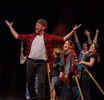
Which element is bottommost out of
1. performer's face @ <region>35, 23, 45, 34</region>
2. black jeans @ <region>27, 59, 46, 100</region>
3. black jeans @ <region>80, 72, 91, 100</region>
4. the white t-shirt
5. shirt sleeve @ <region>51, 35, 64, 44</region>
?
black jeans @ <region>80, 72, 91, 100</region>

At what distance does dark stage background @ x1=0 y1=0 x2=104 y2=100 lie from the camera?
6.35 meters

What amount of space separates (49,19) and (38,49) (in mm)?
3257

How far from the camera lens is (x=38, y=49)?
3799 mm

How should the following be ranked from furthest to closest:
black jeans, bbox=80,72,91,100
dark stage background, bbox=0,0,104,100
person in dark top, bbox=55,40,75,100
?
dark stage background, bbox=0,0,104,100, black jeans, bbox=80,72,91,100, person in dark top, bbox=55,40,75,100

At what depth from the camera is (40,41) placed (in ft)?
12.6

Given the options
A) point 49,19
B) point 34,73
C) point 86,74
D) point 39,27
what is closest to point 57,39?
point 39,27

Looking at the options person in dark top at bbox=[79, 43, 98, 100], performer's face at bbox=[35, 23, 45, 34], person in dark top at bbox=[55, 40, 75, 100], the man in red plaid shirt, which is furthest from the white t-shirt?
person in dark top at bbox=[79, 43, 98, 100]

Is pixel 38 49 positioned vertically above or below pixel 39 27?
below

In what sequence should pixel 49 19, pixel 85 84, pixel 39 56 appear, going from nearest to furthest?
pixel 39 56
pixel 85 84
pixel 49 19

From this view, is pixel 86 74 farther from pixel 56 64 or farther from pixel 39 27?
pixel 39 27

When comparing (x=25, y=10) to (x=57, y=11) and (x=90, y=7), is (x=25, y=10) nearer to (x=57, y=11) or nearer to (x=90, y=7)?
(x=57, y=11)

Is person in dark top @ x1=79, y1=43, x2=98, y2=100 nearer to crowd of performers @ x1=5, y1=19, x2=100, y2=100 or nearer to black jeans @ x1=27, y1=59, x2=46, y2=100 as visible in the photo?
crowd of performers @ x1=5, y1=19, x2=100, y2=100

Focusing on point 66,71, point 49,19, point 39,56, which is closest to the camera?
point 39,56

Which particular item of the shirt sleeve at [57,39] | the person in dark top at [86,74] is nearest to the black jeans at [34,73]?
the shirt sleeve at [57,39]
